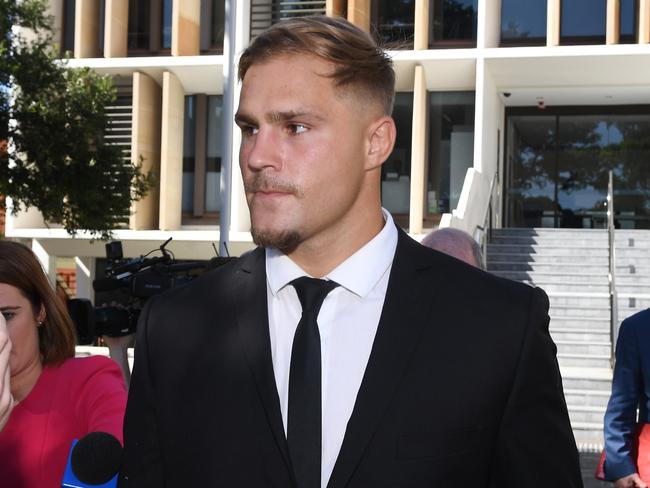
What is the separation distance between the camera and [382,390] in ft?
6.57

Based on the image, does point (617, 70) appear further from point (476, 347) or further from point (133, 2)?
point (476, 347)

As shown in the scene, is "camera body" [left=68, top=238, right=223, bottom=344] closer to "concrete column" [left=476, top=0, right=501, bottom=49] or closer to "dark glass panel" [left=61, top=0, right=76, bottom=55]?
"concrete column" [left=476, top=0, right=501, bottom=49]

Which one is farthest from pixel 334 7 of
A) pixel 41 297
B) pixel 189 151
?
pixel 41 297

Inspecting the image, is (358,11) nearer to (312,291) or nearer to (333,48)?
(333,48)

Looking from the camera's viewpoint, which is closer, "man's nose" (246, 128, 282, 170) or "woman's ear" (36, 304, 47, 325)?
"man's nose" (246, 128, 282, 170)

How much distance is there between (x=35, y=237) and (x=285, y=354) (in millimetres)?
22491

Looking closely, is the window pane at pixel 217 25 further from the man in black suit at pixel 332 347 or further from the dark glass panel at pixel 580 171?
the man in black suit at pixel 332 347

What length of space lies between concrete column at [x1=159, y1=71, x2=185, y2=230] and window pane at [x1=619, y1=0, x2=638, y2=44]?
10.1m

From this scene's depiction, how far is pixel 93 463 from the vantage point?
6.75ft

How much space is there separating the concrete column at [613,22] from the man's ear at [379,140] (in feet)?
62.2

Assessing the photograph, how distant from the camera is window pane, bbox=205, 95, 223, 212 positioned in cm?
2388

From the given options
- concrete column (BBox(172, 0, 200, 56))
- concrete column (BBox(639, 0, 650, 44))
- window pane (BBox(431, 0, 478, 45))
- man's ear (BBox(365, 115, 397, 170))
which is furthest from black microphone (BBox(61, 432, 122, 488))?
window pane (BBox(431, 0, 478, 45))

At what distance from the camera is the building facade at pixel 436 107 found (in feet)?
67.8

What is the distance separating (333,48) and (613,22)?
63.5ft
